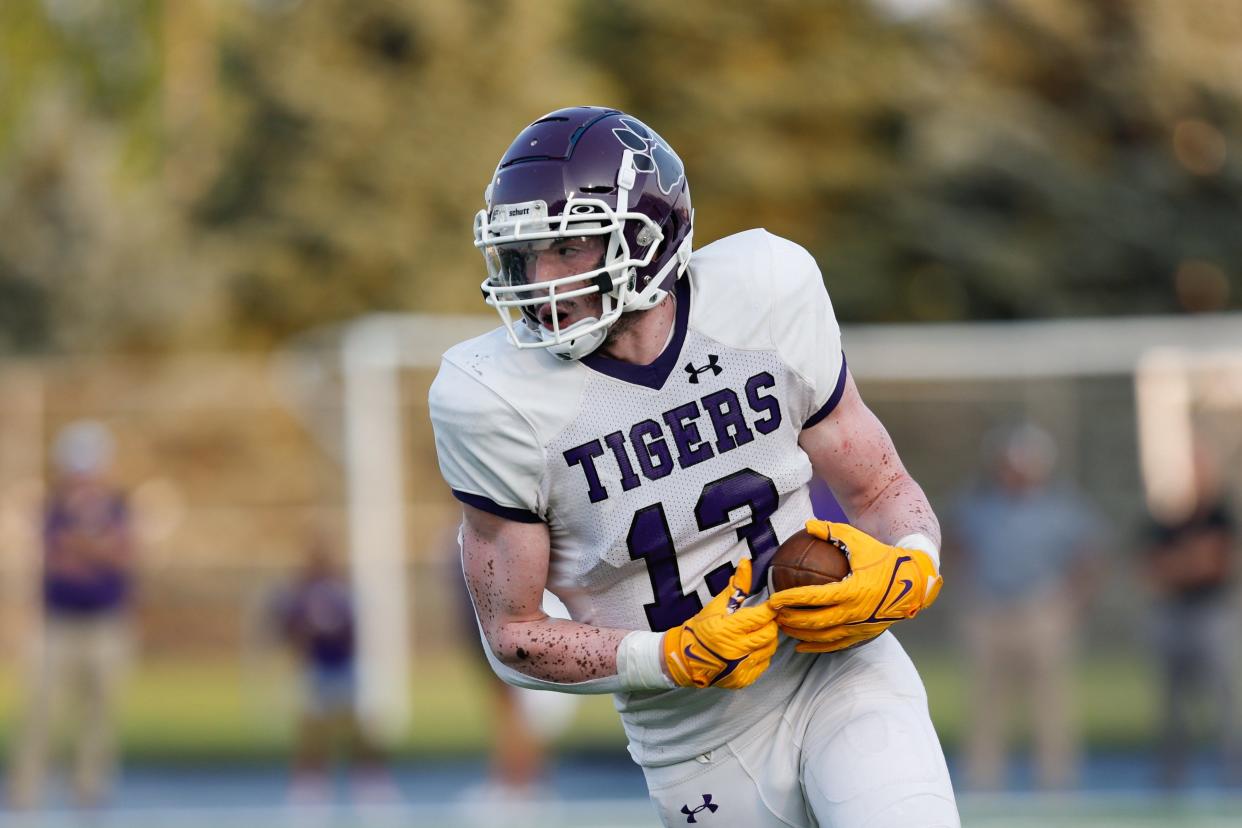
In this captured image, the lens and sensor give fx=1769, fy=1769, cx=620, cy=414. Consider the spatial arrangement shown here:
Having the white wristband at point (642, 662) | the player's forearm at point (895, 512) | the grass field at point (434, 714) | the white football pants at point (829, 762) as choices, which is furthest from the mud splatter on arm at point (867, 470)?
the grass field at point (434, 714)

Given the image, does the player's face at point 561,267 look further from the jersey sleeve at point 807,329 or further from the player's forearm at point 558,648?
the player's forearm at point 558,648

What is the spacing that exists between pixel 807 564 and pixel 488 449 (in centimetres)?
67

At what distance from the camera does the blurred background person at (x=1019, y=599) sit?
410 inches

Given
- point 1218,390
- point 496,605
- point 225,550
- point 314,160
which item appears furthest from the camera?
point 314,160

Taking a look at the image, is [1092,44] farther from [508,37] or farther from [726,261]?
[726,261]

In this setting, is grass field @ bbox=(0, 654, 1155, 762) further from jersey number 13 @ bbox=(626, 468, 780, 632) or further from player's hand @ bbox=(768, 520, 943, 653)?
player's hand @ bbox=(768, 520, 943, 653)

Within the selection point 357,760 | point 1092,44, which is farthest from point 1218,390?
point 1092,44

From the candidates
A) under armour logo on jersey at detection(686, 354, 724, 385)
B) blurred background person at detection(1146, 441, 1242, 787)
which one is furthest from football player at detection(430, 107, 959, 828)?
blurred background person at detection(1146, 441, 1242, 787)

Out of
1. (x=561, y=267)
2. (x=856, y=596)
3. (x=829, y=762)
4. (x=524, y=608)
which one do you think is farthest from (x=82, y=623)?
(x=856, y=596)

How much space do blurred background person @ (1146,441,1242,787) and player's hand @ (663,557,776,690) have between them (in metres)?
7.17

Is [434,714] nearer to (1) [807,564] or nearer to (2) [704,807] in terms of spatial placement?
(2) [704,807]

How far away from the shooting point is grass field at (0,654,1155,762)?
42.1 ft

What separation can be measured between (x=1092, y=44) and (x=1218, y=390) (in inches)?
531

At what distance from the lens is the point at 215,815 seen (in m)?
10.1
